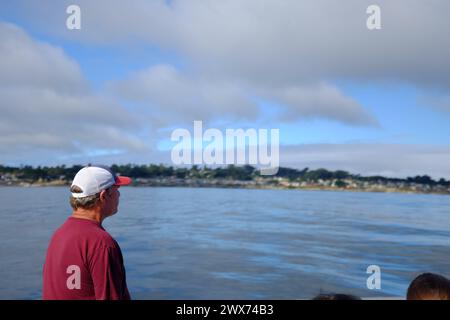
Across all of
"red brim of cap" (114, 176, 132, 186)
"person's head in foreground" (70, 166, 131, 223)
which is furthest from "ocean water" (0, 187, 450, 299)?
"person's head in foreground" (70, 166, 131, 223)

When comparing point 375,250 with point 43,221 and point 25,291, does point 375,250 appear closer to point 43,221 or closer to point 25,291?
point 25,291

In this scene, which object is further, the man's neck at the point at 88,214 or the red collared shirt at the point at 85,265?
the man's neck at the point at 88,214

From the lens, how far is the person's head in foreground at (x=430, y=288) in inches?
92.0

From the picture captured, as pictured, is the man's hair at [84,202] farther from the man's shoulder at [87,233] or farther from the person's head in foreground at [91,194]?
the man's shoulder at [87,233]

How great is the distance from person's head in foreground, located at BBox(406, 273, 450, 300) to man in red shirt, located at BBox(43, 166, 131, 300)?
158cm

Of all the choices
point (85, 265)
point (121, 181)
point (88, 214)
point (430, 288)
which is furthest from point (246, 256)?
point (430, 288)

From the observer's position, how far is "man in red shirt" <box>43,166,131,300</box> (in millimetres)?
2676

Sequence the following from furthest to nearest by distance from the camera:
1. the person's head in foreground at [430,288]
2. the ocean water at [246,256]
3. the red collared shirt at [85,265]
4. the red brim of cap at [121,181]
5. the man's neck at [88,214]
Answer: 1. the ocean water at [246,256]
2. the red brim of cap at [121,181]
3. the man's neck at [88,214]
4. the red collared shirt at [85,265]
5. the person's head in foreground at [430,288]

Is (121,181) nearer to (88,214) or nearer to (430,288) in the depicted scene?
(88,214)

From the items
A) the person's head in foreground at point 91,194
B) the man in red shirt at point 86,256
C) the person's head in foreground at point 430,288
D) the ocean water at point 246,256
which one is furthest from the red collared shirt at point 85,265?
the ocean water at point 246,256

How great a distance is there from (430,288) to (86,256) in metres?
1.84

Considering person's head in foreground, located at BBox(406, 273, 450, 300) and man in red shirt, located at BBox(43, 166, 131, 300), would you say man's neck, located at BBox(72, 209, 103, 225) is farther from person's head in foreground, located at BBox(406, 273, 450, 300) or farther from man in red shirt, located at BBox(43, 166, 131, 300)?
person's head in foreground, located at BBox(406, 273, 450, 300)

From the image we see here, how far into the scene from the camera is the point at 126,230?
2658 cm
